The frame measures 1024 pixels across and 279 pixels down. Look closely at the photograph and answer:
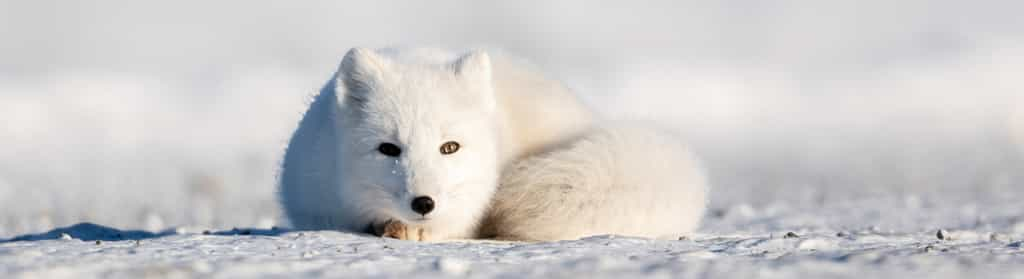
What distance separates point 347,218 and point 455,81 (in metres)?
0.78

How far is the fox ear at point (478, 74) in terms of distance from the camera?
16.9 feet

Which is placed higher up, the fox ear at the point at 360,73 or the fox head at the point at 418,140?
the fox ear at the point at 360,73

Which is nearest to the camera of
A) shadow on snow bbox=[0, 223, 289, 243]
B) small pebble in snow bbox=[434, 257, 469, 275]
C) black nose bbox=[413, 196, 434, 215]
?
small pebble in snow bbox=[434, 257, 469, 275]

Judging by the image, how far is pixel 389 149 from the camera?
4.84m

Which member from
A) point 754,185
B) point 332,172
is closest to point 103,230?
point 332,172

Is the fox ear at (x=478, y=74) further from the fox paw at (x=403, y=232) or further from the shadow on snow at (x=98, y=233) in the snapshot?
the shadow on snow at (x=98, y=233)

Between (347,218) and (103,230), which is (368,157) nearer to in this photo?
(347,218)

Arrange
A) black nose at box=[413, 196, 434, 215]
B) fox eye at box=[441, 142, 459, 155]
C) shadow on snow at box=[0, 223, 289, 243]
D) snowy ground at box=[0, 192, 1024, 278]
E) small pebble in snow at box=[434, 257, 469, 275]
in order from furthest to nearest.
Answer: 1. shadow on snow at box=[0, 223, 289, 243]
2. fox eye at box=[441, 142, 459, 155]
3. black nose at box=[413, 196, 434, 215]
4. small pebble in snow at box=[434, 257, 469, 275]
5. snowy ground at box=[0, 192, 1024, 278]

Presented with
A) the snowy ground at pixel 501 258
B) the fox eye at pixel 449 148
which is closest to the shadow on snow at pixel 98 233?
the snowy ground at pixel 501 258

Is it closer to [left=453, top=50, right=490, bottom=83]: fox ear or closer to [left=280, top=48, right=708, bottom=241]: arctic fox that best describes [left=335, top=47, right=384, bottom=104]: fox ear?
[left=280, top=48, right=708, bottom=241]: arctic fox

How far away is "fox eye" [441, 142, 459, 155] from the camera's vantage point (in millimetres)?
4859

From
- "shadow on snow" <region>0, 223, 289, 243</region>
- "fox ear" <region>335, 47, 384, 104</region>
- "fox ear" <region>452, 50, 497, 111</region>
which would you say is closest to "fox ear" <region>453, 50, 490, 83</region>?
"fox ear" <region>452, 50, 497, 111</region>

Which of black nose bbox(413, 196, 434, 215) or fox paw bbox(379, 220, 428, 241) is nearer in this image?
black nose bbox(413, 196, 434, 215)

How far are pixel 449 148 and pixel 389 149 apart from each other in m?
0.25
